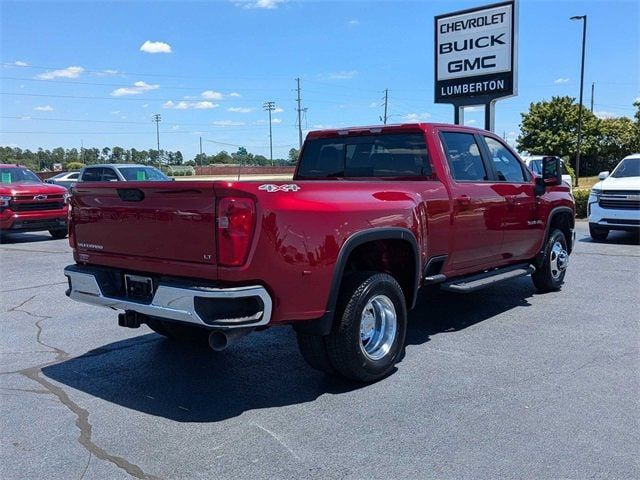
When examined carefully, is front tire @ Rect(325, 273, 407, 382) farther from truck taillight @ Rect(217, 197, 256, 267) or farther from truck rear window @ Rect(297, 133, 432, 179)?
truck rear window @ Rect(297, 133, 432, 179)

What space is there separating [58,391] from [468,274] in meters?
3.85

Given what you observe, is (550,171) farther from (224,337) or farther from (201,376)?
(224,337)

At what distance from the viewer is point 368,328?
454cm

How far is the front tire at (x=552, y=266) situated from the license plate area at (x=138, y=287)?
17.1ft

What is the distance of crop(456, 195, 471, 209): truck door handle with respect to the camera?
17.9 feet

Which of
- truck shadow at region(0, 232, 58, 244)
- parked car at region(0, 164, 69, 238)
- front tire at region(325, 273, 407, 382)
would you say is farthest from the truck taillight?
truck shadow at region(0, 232, 58, 244)

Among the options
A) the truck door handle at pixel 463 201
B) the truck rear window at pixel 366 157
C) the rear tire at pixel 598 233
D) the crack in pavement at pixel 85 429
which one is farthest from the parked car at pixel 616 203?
the crack in pavement at pixel 85 429

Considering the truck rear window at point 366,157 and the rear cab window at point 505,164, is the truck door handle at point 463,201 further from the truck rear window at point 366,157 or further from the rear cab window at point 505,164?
the rear cab window at point 505,164

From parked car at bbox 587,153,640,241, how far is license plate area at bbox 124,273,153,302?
35.3 ft

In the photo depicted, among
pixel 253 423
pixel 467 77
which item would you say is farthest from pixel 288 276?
pixel 467 77

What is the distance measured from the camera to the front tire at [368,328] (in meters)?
4.18

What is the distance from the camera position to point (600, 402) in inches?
Result: 160

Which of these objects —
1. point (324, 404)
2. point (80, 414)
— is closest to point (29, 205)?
point (80, 414)

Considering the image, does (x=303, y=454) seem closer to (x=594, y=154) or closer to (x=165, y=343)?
(x=165, y=343)
